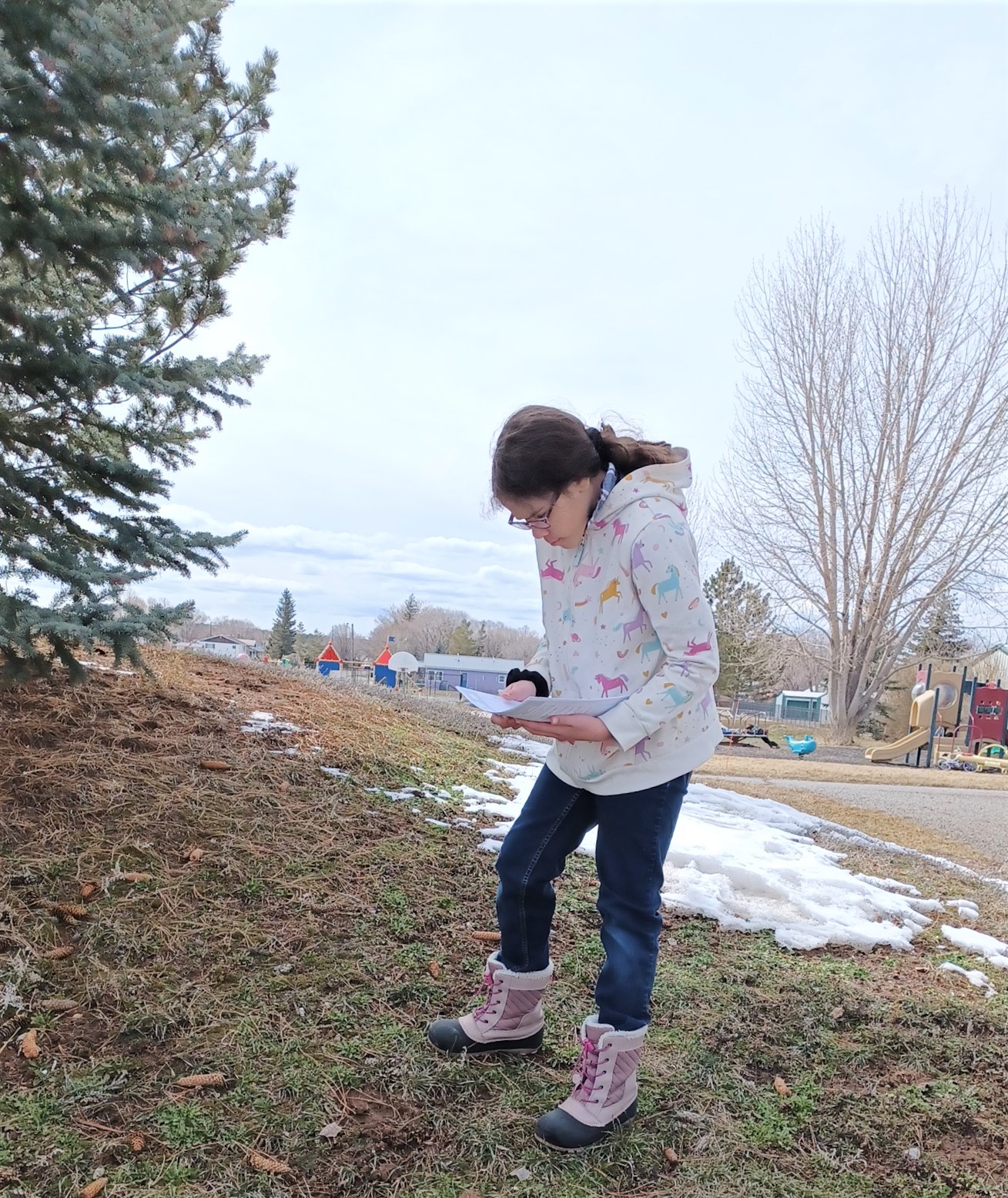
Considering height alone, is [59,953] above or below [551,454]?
below

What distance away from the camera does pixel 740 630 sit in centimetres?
2033

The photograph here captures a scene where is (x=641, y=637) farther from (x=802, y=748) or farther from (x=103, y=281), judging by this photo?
(x=802, y=748)

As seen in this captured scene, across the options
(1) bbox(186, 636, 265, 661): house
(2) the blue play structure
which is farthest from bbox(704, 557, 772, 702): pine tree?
(1) bbox(186, 636, 265, 661): house

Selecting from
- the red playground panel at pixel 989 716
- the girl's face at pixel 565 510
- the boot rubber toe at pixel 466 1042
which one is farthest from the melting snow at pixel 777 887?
the red playground panel at pixel 989 716

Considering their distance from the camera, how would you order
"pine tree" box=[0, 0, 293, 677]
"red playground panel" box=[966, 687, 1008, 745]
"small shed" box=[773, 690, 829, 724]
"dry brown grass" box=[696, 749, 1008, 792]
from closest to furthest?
"pine tree" box=[0, 0, 293, 677]
"dry brown grass" box=[696, 749, 1008, 792]
"red playground panel" box=[966, 687, 1008, 745]
"small shed" box=[773, 690, 829, 724]

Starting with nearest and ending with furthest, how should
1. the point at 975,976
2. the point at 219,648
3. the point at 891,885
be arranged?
the point at 975,976 → the point at 891,885 → the point at 219,648

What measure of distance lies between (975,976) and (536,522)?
229cm

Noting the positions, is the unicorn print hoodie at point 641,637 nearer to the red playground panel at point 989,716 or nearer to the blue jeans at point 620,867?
the blue jeans at point 620,867

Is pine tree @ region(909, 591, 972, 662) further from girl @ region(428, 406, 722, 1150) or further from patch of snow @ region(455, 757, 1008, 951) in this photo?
girl @ region(428, 406, 722, 1150)

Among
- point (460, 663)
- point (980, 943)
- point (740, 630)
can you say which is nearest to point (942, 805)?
point (980, 943)

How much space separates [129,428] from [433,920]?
7.56 ft

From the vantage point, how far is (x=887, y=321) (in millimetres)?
17953

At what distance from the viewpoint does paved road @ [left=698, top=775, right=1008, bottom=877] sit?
19.5 feet

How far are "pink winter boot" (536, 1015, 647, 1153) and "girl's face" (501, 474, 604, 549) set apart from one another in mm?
1052
